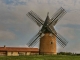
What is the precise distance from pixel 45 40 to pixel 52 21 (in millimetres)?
3817

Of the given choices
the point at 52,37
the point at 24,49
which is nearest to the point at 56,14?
the point at 52,37

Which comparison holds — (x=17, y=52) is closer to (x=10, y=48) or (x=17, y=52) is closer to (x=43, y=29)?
(x=10, y=48)

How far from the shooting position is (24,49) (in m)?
56.1

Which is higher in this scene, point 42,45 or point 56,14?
point 56,14

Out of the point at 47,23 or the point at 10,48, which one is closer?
the point at 47,23

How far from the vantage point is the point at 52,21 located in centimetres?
4028

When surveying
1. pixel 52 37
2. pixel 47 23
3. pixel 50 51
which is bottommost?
pixel 50 51

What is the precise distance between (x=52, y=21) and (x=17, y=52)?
59.5 feet

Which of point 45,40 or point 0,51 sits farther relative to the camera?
point 0,51

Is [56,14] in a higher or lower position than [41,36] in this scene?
higher

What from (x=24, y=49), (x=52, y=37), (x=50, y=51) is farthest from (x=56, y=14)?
(x=24, y=49)

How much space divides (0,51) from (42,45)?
58.7 ft

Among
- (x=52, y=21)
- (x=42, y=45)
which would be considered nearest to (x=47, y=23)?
(x=52, y=21)

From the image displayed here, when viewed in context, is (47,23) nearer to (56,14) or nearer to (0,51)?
(56,14)
